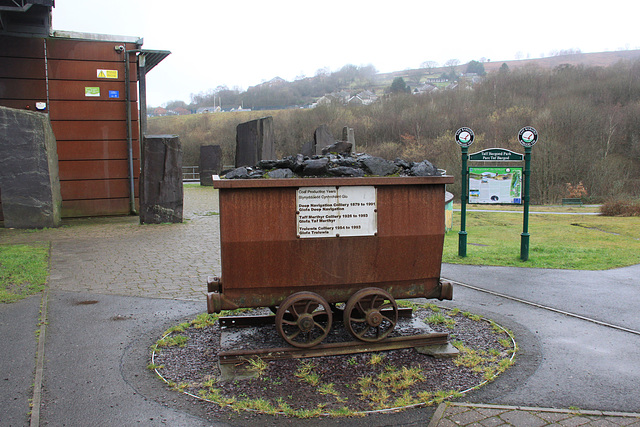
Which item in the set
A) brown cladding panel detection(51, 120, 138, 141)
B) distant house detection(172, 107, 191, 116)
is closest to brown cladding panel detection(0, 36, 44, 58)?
brown cladding panel detection(51, 120, 138, 141)

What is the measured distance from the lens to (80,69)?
14.6 m

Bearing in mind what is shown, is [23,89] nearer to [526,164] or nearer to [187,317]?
[187,317]

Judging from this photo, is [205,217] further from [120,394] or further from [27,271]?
[120,394]

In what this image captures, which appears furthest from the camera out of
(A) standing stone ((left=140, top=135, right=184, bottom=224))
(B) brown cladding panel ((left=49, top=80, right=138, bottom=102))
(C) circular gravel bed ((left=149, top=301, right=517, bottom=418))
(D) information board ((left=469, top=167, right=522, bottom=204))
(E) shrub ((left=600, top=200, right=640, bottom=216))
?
(E) shrub ((left=600, top=200, right=640, bottom=216))

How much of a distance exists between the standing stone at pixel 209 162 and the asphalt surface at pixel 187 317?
19067 mm

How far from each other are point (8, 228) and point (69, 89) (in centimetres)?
440

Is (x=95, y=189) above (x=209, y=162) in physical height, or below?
below

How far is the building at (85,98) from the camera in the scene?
14.0m

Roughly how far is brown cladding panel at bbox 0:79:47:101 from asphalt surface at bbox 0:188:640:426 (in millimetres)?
6552

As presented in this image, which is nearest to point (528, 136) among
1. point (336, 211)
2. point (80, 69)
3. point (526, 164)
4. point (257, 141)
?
point (526, 164)

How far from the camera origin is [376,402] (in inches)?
151

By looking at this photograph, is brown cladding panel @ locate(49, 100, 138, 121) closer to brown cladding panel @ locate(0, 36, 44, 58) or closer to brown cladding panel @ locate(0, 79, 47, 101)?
brown cladding panel @ locate(0, 79, 47, 101)

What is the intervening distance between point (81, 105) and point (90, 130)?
0.72m

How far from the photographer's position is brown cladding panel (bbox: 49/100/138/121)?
1452 centimetres
